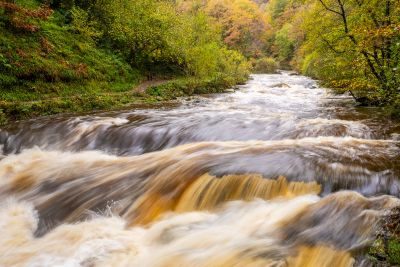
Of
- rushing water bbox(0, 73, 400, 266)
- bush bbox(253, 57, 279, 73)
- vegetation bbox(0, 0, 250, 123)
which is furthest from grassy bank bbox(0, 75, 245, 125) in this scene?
bush bbox(253, 57, 279, 73)

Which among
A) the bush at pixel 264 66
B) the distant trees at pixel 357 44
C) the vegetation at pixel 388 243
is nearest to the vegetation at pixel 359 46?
the distant trees at pixel 357 44

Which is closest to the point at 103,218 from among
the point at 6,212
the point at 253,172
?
the point at 6,212

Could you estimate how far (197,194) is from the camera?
5500 mm

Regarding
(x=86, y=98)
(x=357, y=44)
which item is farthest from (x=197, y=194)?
(x=86, y=98)

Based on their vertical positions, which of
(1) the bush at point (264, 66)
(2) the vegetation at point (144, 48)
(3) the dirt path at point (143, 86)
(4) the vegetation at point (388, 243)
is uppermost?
(2) the vegetation at point (144, 48)

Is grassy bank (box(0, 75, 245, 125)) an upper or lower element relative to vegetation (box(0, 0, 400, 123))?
lower

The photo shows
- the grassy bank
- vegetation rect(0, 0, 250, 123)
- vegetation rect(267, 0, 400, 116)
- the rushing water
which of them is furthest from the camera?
vegetation rect(0, 0, 250, 123)

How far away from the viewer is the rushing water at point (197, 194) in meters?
4.26

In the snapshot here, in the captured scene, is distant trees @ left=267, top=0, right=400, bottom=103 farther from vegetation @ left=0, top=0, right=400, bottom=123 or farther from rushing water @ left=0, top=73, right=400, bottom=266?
rushing water @ left=0, top=73, right=400, bottom=266

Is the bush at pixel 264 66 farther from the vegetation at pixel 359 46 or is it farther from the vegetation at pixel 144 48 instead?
the vegetation at pixel 359 46

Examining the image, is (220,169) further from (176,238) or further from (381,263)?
(381,263)

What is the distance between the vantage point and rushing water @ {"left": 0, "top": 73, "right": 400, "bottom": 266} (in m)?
4.26

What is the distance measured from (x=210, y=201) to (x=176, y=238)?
3.05 feet

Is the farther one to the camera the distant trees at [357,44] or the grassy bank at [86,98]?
the grassy bank at [86,98]
